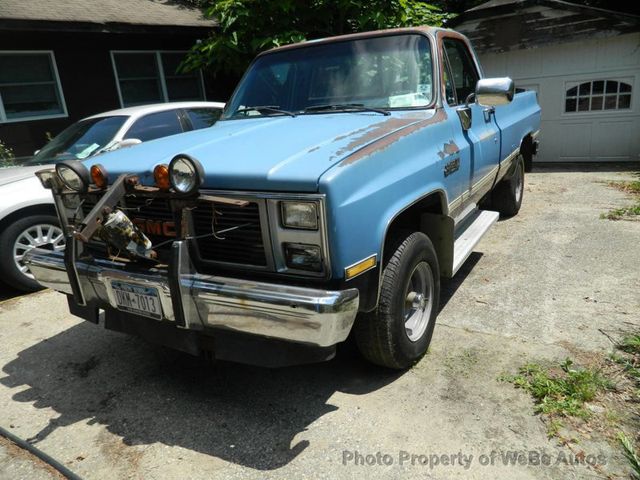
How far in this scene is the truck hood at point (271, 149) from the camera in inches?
91.7

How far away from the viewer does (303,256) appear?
236 centimetres

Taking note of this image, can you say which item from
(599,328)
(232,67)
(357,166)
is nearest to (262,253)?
(357,166)

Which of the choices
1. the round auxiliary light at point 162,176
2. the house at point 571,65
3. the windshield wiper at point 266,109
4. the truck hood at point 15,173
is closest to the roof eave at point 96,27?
the truck hood at point 15,173

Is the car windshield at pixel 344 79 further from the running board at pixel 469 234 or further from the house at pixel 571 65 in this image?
the house at pixel 571 65

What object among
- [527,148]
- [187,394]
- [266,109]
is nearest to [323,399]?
[187,394]

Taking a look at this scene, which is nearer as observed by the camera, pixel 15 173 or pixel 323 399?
pixel 323 399

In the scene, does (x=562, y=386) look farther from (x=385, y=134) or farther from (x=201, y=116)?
(x=201, y=116)

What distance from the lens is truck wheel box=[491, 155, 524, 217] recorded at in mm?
6074

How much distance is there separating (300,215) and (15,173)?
4012 mm

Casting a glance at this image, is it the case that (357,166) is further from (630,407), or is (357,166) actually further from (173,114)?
(173,114)

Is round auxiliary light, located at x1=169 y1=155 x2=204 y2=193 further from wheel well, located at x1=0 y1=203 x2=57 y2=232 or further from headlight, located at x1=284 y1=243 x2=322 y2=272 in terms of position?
wheel well, located at x1=0 y1=203 x2=57 y2=232

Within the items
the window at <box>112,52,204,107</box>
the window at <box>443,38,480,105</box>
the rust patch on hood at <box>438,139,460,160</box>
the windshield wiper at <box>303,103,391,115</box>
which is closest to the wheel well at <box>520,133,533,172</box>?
the window at <box>443,38,480,105</box>

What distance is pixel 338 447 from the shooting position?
8.10 feet

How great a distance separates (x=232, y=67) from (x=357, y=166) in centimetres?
753
